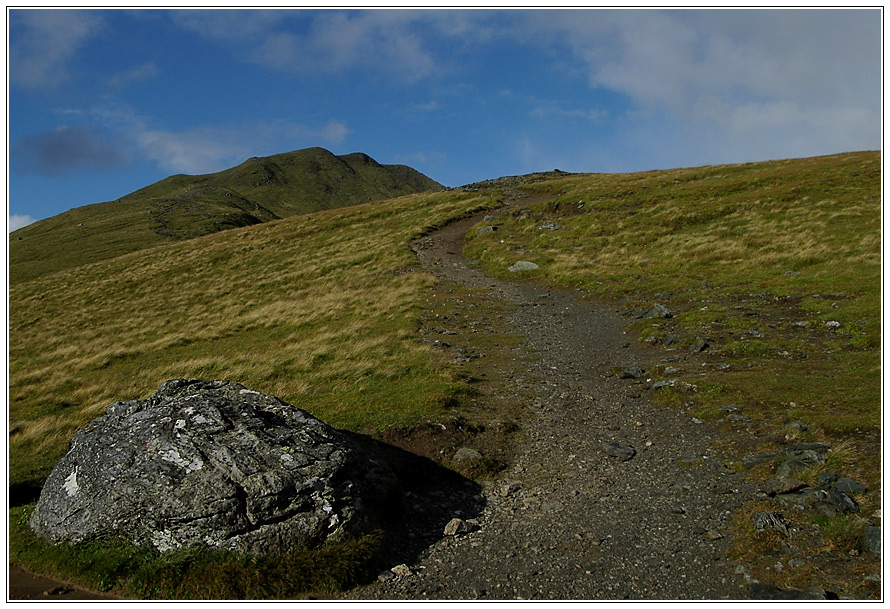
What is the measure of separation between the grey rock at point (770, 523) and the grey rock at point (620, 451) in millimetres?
3345

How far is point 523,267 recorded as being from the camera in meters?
38.4

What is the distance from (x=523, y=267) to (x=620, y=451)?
26.8m

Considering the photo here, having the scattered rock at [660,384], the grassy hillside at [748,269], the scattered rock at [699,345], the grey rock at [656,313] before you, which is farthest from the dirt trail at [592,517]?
the grey rock at [656,313]

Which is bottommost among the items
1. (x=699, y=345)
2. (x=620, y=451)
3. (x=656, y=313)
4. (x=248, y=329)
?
(x=620, y=451)

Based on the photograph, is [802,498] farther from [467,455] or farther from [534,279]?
[534,279]

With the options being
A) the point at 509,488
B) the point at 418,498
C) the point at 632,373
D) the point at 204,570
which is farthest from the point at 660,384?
the point at 204,570

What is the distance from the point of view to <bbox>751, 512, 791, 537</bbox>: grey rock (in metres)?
8.58

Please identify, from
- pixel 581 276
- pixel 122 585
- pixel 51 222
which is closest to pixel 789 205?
pixel 581 276

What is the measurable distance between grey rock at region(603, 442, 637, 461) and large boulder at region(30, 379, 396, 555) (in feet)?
16.7

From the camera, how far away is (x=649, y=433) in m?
13.4

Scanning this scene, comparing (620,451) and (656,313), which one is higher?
(656,313)

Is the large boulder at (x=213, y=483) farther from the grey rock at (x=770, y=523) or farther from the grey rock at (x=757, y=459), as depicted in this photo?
the grey rock at (x=757, y=459)

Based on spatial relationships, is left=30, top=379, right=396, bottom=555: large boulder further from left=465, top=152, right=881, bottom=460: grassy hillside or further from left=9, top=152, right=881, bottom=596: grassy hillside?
left=465, top=152, right=881, bottom=460: grassy hillside

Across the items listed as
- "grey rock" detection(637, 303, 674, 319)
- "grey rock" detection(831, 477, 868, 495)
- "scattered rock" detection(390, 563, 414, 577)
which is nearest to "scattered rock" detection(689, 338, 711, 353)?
"grey rock" detection(637, 303, 674, 319)
